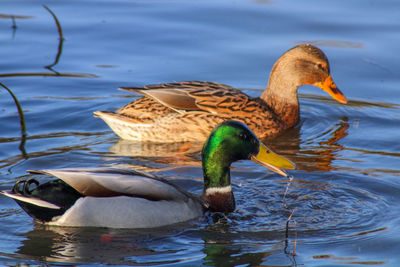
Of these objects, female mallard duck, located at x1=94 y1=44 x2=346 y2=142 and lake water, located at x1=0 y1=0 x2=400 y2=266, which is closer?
lake water, located at x1=0 y1=0 x2=400 y2=266

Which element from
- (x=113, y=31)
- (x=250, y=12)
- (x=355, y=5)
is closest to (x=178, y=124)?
(x=113, y=31)

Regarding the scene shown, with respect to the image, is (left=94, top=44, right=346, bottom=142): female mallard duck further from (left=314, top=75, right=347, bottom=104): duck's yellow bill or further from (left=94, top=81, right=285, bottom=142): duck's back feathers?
(left=314, top=75, right=347, bottom=104): duck's yellow bill

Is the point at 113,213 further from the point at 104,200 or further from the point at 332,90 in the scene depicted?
the point at 332,90

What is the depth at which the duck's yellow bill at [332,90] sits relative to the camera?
9922 millimetres

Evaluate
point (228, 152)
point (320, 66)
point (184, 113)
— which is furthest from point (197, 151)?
point (320, 66)

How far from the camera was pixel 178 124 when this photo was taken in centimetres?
910

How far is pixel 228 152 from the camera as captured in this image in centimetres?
696

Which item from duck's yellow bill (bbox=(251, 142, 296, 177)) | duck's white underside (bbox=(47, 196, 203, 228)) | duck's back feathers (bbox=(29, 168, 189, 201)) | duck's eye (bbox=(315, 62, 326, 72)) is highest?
duck's eye (bbox=(315, 62, 326, 72))

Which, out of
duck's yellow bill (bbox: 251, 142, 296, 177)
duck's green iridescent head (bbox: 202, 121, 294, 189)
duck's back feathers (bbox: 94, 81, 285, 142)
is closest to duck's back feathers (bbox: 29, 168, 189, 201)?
duck's green iridescent head (bbox: 202, 121, 294, 189)

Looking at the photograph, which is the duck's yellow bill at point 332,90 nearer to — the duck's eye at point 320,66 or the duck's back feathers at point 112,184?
the duck's eye at point 320,66

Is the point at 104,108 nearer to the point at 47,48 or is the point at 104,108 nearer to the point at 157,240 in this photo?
the point at 47,48

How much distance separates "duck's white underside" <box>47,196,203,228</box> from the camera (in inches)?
254

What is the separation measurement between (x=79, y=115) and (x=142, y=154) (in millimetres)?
1419

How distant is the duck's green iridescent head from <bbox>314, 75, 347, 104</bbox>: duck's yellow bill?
122 inches
